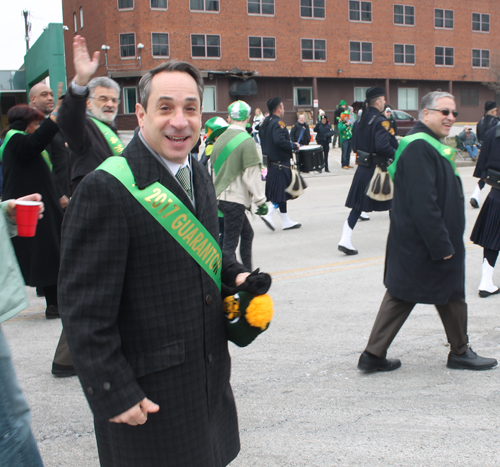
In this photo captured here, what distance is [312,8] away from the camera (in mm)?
39125

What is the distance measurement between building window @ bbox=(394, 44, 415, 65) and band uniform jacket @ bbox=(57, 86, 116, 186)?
4178cm

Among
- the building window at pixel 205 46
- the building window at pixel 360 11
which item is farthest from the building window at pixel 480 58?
the building window at pixel 205 46

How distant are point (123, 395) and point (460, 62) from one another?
4823 centimetres

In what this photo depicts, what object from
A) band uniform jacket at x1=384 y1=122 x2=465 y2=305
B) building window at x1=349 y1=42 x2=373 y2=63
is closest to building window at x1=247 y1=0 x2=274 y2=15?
building window at x1=349 y1=42 x2=373 y2=63

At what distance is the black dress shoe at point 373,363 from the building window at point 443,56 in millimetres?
44270

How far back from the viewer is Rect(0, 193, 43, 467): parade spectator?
1948 millimetres

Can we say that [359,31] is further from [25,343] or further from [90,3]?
[25,343]

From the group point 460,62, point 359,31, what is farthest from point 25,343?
point 460,62

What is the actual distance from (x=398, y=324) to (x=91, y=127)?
2.64 meters

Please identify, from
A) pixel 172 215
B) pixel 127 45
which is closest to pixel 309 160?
pixel 172 215

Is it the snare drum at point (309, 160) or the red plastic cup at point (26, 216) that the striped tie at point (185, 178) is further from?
the snare drum at point (309, 160)

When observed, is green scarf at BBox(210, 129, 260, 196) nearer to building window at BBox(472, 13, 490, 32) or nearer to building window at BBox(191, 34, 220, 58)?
building window at BBox(191, 34, 220, 58)

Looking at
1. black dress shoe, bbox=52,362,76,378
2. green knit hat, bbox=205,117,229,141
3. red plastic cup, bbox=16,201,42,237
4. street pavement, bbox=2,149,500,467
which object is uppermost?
green knit hat, bbox=205,117,229,141

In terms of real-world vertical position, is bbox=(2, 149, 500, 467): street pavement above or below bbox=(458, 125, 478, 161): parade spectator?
below
